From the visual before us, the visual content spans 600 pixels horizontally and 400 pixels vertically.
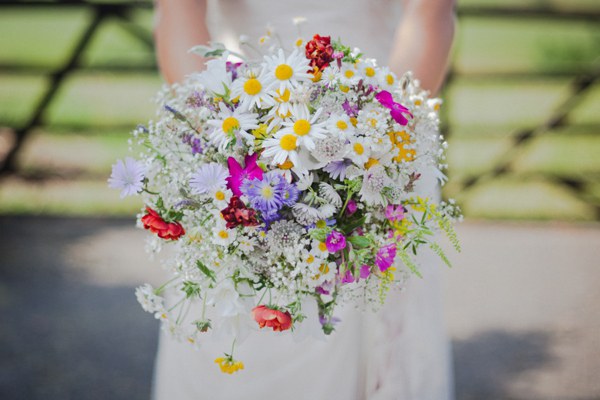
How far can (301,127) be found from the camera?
104 centimetres

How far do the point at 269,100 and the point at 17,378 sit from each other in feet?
8.22

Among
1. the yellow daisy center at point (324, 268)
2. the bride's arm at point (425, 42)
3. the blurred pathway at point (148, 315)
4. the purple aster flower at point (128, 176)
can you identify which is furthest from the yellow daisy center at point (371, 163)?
the blurred pathway at point (148, 315)

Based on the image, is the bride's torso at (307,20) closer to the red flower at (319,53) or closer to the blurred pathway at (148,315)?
the red flower at (319,53)

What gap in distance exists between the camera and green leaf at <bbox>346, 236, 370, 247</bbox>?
3.54ft

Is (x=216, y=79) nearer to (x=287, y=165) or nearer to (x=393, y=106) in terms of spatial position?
(x=287, y=165)

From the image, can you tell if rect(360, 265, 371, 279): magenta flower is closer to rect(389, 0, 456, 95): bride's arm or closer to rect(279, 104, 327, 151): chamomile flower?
rect(279, 104, 327, 151): chamomile flower

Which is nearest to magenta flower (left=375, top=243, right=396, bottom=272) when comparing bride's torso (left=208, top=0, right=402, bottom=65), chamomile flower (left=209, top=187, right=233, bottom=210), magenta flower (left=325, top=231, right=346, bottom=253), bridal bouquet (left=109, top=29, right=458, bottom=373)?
bridal bouquet (left=109, top=29, right=458, bottom=373)

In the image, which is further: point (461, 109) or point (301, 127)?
point (461, 109)

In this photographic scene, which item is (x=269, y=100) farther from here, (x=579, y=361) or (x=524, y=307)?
(x=524, y=307)

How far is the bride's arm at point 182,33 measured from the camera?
159 centimetres

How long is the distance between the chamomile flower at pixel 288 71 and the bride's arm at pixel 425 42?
0.61 metres

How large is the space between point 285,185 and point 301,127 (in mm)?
113

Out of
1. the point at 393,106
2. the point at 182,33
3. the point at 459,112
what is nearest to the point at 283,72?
the point at 393,106

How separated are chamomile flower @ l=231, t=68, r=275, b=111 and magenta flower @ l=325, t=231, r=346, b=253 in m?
0.28
